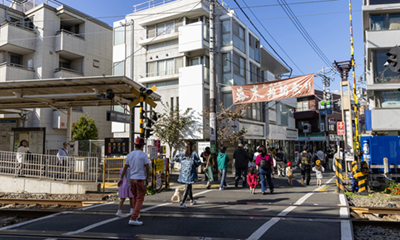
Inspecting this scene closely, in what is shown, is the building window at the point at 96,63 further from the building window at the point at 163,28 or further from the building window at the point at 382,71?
the building window at the point at 382,71

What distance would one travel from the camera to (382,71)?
18625 millimetres

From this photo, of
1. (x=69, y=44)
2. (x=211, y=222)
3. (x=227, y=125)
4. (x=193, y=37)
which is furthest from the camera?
(x=69, y=44)

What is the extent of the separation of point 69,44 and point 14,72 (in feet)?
16.6

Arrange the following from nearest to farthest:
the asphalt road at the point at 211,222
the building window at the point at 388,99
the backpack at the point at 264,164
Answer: the asphalt road at the point at 211,222 < the backpack at the point at 264,164 < the building window at the point at 388,99

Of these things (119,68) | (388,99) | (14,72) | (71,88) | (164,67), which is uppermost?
(119,68)

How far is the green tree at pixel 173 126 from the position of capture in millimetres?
20812

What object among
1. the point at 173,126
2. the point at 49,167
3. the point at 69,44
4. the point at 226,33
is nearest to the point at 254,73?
the point at 226,33

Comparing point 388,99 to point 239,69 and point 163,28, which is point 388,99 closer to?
point 239,69

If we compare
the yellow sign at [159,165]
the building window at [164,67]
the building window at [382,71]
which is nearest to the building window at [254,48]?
the building window at [164,67]

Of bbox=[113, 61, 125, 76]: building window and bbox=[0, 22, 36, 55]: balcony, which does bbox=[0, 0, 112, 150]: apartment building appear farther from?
bbox=[113, 61, 125, 76]: building window

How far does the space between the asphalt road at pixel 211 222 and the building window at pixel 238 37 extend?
16837mm

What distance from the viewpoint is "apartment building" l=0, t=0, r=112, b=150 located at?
23453mm

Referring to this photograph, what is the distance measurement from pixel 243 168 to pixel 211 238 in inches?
284

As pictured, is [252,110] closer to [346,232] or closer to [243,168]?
[243,168]
